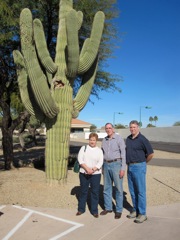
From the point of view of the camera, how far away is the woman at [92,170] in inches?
224

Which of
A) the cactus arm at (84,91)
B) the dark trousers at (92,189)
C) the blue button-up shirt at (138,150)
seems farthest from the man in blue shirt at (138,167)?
the cactus arm at (84,91)

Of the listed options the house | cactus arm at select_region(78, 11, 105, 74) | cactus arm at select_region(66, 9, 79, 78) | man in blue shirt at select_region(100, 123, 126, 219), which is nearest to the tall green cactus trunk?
cactus arm at select_region(66, 9, 79, 78)

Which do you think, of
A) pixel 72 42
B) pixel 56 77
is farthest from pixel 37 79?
pixel 72 42

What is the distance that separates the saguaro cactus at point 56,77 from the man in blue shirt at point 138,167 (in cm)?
293

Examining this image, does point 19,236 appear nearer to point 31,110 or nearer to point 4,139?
point 31,110

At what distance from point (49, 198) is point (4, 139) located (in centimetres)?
565

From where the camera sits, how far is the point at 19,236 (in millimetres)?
4707

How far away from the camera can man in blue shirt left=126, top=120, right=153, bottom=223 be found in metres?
5.37

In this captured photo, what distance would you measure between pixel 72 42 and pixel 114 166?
11.2 ft

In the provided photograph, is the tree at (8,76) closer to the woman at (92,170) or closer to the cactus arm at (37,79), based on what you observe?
the cactus arm at (37,79)

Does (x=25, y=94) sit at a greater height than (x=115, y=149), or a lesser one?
greater

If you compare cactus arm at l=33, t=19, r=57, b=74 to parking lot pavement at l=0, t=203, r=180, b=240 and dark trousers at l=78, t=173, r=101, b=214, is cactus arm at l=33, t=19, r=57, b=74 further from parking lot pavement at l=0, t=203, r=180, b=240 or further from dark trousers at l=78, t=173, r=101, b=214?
parking lot pavement at l=0, t=203, r=180, b=240

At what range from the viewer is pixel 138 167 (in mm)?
5418

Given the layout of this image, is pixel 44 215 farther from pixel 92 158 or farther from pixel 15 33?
pixel 15 33
